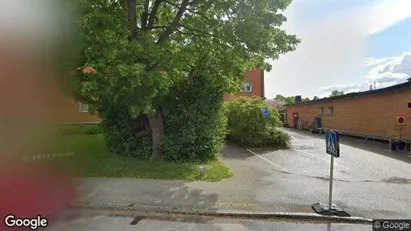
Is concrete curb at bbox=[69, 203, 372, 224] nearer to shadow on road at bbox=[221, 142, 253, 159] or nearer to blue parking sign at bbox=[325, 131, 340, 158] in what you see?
blue parking sign at bbox=[325, 131, 340, 158]

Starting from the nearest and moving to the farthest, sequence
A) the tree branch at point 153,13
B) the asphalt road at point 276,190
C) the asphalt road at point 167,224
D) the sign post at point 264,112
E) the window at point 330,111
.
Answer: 1. the asphalt road at point 167,224
2. the asphalt road at point 276,190
3. the tree branch at point 153,13
4. the sign post at point 264,112
5. the window at point 330,111

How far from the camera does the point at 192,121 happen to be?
36.4 feet

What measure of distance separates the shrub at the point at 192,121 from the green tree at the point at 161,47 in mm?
324

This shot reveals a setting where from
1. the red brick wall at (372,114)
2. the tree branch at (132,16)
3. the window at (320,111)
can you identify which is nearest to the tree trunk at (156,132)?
the tree branch at (132,16)

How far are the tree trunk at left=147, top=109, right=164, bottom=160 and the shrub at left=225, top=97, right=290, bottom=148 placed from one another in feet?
22.7

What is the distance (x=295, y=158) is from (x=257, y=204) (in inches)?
278

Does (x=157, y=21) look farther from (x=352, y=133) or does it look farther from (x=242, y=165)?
(x=352, y=133)

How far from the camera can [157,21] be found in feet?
40.2

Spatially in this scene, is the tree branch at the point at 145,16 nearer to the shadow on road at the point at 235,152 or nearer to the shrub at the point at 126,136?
the shrub at the point at 126,136

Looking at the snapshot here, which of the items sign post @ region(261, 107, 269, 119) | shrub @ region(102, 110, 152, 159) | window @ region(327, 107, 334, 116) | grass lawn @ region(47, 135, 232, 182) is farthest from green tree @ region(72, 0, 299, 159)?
window @ region(327, 107, 334, 116)

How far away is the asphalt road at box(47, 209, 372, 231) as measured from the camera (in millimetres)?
5457

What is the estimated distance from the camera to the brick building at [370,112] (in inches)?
638

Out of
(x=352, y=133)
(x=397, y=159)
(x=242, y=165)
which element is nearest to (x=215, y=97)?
(x=242, y=165)

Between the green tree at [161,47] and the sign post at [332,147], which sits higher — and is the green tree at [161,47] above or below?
above
